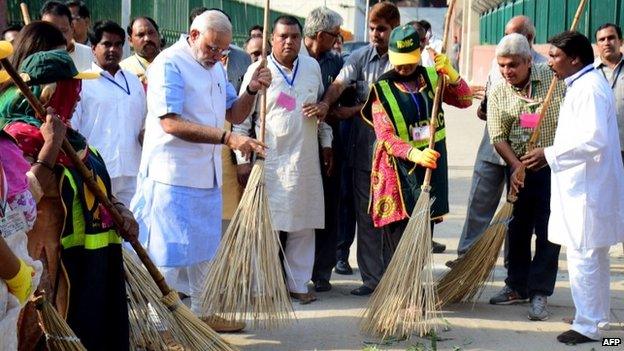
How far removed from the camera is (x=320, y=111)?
6.45m

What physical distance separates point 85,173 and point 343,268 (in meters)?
3.80

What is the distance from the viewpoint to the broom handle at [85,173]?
141 inches

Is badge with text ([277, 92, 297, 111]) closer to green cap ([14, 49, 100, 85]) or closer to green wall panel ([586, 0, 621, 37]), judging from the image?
green cap ([14, 49, 100, 85])

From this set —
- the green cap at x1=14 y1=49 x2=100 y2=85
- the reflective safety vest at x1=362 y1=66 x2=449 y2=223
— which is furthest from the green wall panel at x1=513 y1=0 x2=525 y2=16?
the green cap at x1=14 y1=49 x2=100 y2=85

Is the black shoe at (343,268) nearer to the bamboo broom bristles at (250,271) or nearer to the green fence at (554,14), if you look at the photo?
the bamboo broom bristles at (250,271)

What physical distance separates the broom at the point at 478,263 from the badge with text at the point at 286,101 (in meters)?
1.42

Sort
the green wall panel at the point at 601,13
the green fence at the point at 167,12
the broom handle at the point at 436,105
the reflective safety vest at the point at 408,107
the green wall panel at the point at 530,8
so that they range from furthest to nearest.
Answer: the green wall panel at the point at 530,8 < the green wall panel at the point at 601,13 < the green fence at the point at 167,12 < the reflective safety vest at the point at 408,107 < the broom handle at the point at 436,105

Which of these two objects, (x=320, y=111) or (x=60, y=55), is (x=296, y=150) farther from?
(x=60, y=55)

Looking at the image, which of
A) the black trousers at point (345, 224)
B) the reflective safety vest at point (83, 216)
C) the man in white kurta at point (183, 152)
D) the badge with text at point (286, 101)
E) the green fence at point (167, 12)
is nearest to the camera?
the reflective safety vest at point (83, 216)

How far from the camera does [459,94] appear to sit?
20.5ft

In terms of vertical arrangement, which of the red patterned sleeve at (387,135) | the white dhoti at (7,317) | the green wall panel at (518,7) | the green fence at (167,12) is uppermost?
the green wall panel at (518,7)

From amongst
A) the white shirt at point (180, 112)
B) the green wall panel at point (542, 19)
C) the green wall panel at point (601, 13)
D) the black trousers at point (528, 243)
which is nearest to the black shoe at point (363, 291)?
the black trousers at point (528, 243)

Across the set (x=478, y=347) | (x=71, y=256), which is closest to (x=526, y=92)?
(x=478, y=347)

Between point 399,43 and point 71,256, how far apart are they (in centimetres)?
259
